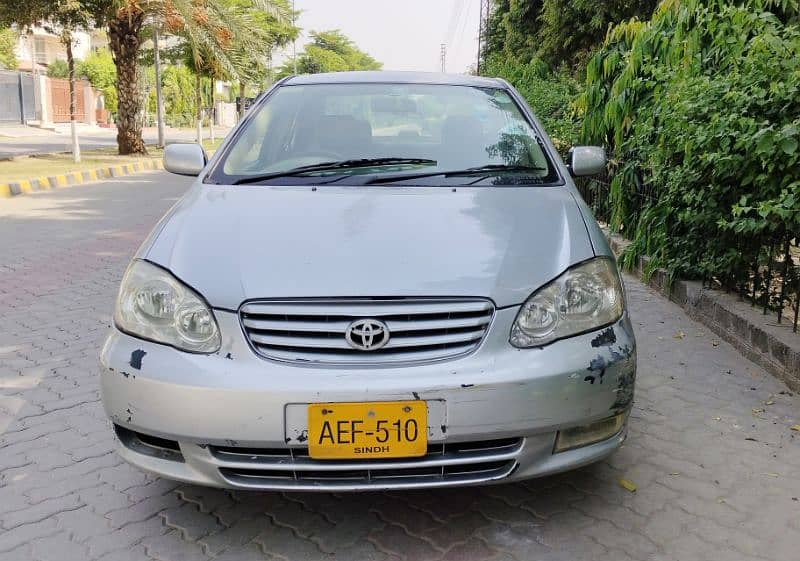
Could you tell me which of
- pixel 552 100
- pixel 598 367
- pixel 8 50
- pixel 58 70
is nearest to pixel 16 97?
pixel 8 50

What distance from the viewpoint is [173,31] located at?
20219mm

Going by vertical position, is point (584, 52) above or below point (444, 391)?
above

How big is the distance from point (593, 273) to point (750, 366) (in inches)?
87.0

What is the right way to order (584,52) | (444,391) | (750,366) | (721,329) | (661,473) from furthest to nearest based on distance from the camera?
(584,52) < (721,329) < (750,366) < (661,473) < (444,391)

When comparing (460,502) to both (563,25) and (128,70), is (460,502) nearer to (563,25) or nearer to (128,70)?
(563,25)

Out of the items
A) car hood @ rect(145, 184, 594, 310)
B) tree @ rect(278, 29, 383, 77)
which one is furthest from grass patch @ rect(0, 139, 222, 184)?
tree @ rect(278, 29, 383, 77)

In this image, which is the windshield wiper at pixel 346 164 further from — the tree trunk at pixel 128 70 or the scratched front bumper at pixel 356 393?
the tree trunk at pixel 128 70

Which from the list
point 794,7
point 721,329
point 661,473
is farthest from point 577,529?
point 794,7

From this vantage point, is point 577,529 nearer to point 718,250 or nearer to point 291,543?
point 291,543

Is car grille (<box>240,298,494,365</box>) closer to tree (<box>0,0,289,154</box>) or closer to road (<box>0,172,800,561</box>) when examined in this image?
road (<box>0,172,800,561</box>)

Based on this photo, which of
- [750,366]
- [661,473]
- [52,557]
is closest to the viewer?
[52,557]

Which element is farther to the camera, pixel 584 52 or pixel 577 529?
pixel 584 52

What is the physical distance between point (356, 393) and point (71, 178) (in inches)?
571

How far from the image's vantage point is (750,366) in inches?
171
